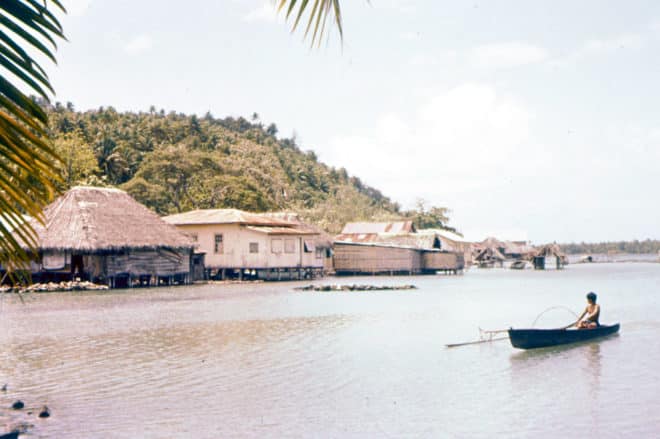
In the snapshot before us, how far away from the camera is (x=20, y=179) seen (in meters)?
2.57

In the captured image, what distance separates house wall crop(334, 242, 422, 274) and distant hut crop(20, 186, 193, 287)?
17916 mm

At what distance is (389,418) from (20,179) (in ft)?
26.9

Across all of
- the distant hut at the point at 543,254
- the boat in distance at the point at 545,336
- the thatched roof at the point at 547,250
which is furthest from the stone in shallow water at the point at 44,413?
the thatched roof at the point at 547,250

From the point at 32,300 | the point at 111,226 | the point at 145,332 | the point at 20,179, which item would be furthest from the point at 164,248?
the point at 20,179

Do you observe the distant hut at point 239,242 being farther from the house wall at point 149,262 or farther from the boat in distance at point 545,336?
the boat in distance at point 545,336

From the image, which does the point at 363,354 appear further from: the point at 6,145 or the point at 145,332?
the point at 6,145

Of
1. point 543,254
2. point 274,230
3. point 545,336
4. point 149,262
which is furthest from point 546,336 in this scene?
point 543,254

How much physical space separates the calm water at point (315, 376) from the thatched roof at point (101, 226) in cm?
1028

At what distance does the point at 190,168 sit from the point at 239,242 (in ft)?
45.4

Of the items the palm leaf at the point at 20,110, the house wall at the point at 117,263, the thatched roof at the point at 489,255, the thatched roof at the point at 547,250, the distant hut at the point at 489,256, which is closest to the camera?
the palm leaf at the point at 20,110

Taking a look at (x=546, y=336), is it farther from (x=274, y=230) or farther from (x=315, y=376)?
(x=274, y=230)

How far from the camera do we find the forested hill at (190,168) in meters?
54.0

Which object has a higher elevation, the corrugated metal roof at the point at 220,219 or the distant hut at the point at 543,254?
the corrugated metal roof at the point at 220,219

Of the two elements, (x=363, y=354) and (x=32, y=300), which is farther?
(x=32, y=300)
